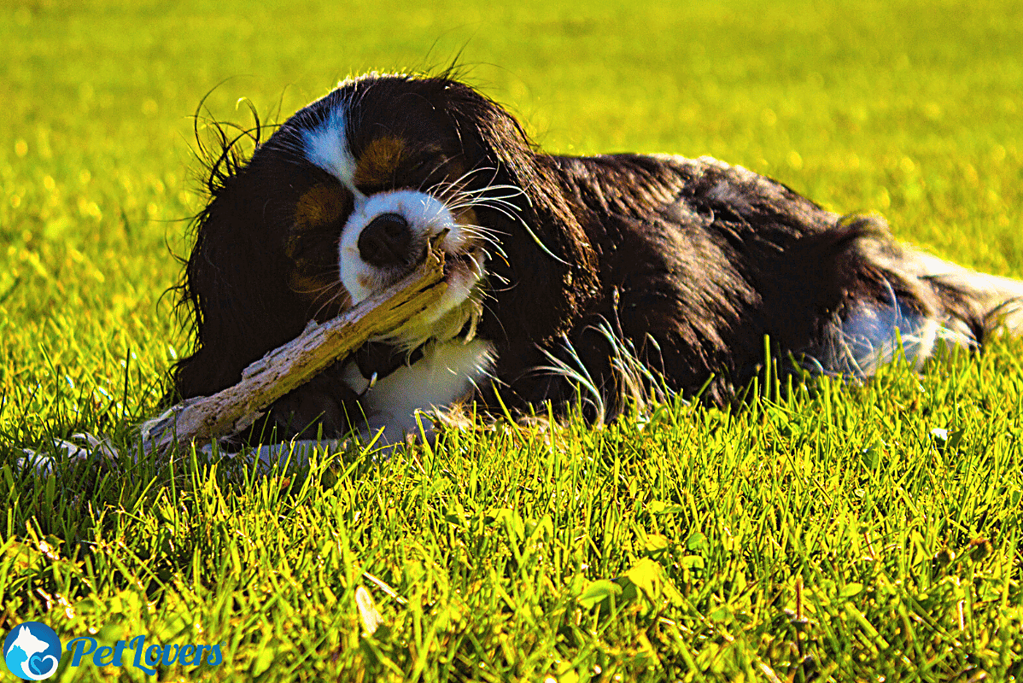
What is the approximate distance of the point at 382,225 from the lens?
250 cm

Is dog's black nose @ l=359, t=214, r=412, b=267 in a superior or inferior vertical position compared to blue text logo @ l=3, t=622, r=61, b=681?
superior

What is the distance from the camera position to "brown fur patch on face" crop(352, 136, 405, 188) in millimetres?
2578

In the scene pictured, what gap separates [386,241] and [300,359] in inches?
14.4

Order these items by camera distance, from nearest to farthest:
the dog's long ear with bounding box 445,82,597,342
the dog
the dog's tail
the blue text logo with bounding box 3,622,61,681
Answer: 1. the blue text logo with bounding box 3,622,61,681
2. the dog
3. the dog's long ear with bounding box 445,82,597,342
4. the dog's tail

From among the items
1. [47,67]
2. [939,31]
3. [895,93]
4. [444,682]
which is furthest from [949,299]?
[939,31]

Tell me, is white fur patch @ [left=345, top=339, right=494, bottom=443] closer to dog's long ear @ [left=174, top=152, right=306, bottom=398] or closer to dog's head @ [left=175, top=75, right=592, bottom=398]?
dog's head @ [left=175, top=75, right=592, bottom=398]

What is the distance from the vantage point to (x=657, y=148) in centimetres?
818

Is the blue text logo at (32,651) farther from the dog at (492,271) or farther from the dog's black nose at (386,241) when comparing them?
the dog's black nose at (386,241)

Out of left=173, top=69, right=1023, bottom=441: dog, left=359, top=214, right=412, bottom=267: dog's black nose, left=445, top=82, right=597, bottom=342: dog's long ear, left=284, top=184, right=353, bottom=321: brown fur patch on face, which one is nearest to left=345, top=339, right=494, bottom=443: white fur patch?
left=173, top=69, right=1023, bottom=441: dog

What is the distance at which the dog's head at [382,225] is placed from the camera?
2.58 metres

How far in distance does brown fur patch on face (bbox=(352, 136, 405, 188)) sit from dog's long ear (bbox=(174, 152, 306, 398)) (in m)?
0.28

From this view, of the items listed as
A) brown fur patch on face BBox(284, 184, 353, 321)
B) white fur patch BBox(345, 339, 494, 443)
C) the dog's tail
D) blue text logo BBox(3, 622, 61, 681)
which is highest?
brown fur patch on face BBox(284, 184, 353, 321)

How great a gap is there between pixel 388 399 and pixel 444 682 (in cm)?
124

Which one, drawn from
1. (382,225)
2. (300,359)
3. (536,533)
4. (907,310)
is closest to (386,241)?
(382,225)
